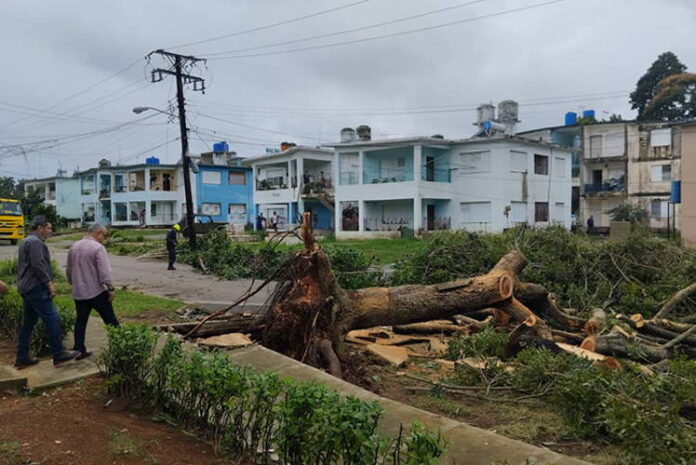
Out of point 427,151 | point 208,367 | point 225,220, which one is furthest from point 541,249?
point 225,220

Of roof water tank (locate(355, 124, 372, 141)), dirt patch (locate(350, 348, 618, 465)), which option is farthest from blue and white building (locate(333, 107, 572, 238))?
dirt patch (locate(350, 348, 618, 465))

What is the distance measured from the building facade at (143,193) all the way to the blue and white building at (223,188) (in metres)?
4.02

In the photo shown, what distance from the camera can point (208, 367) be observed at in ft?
12.3

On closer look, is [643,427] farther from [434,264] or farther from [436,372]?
[434,264]

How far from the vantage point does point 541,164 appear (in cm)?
3738

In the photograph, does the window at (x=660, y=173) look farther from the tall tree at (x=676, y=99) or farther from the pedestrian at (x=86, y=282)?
the pedestrian at (x=86, y=282)

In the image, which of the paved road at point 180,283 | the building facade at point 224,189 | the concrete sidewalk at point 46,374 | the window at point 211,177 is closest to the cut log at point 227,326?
the concrete sidewalk at point 46,374

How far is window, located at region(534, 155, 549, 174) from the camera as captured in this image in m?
36.9

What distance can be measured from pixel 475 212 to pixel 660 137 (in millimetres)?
16780

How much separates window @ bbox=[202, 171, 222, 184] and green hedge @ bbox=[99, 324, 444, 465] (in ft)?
161

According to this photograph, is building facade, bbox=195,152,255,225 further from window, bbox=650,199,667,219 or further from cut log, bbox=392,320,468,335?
cut log, bbox=392,320,468,335

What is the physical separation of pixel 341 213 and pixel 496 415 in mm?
33873

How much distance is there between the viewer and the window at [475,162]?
114 feet

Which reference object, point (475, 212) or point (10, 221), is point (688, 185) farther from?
point (10, 221)
